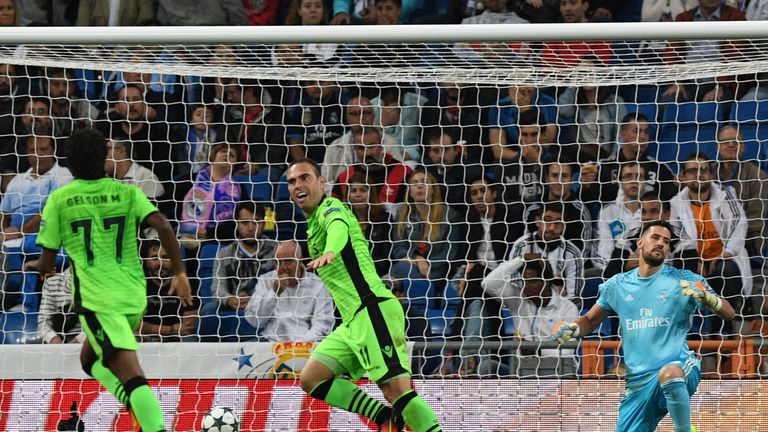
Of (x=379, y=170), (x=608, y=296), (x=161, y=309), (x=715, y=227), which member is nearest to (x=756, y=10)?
(x=715, y=227)

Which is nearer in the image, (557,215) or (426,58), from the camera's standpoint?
(426,58)

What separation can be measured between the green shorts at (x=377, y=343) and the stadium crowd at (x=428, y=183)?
6.37 feet

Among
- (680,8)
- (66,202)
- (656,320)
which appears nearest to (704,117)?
(680,8)

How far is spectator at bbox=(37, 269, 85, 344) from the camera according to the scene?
32.0 feet

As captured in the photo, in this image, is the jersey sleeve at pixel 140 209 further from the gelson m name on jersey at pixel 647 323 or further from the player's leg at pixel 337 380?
the gelson m name on jersey at pixel 647 323

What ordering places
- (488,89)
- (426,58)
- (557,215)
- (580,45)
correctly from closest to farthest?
(426,58)
(580,45)
(557,215)
(488,89)

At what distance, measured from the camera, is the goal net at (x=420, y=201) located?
870 centimetres

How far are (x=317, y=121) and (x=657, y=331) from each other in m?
4.49

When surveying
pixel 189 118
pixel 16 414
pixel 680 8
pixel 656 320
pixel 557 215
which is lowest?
pixel 16 414

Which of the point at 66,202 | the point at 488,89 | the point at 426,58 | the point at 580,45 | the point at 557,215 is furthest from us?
the point at 488,89

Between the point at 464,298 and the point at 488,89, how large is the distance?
2267mm

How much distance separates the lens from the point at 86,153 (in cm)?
665

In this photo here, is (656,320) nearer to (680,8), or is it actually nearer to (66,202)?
(66,202)

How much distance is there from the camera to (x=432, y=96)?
11.1m
